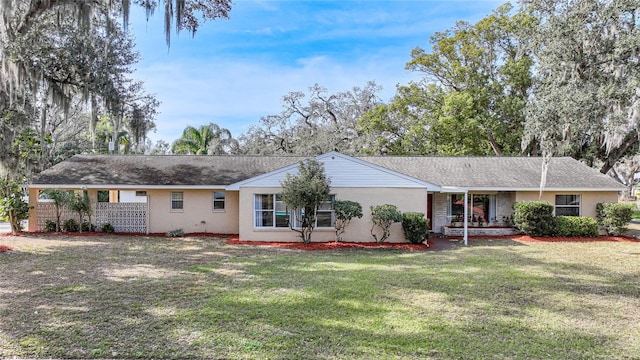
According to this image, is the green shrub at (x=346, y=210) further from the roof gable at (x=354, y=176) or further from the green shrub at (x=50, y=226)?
the green shrub at (x=50, y=226)

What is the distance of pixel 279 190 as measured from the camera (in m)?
14.7

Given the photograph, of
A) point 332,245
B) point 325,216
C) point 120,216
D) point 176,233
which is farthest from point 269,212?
point 120,216

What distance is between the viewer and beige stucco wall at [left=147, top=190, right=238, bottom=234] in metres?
17.2

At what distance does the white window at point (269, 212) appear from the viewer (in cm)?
1495

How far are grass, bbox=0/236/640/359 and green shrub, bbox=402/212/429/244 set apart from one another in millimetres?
2395

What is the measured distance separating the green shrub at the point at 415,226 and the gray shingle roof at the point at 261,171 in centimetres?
398

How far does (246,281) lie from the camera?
8.44m

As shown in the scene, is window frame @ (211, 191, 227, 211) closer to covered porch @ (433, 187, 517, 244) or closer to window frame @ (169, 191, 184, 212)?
window frame @ (169, 191, 184, 212)

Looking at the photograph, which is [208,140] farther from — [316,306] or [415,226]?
[316,306]

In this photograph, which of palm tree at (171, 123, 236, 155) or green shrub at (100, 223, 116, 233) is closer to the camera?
green shrub at (100, 223, 116, 233)

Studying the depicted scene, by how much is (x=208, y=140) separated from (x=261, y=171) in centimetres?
1670

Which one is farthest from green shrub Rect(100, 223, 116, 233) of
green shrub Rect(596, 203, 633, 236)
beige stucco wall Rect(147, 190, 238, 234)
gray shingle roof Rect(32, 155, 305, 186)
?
green shrub Rect(596, 203, 633, 236)

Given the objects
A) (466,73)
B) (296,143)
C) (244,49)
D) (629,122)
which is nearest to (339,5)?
(244,49)

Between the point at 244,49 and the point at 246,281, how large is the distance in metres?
13.8
